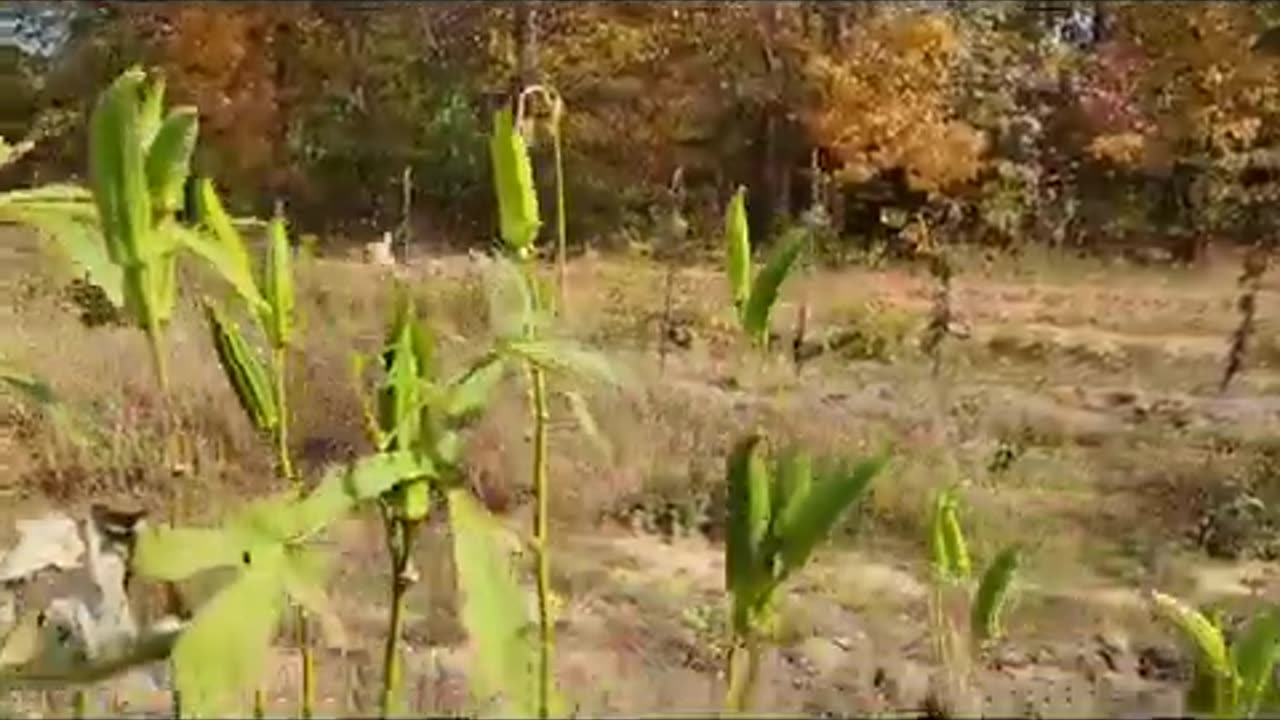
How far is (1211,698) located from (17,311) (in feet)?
19.4

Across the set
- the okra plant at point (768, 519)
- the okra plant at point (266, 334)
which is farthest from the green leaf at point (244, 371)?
the okra plant at point (768, 519)

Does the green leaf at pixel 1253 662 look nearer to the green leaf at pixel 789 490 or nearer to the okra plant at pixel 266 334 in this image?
the green leaf at pixel 789 490

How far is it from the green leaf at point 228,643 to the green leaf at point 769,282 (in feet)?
1.04

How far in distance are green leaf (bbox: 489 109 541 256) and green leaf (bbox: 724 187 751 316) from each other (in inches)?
9.9

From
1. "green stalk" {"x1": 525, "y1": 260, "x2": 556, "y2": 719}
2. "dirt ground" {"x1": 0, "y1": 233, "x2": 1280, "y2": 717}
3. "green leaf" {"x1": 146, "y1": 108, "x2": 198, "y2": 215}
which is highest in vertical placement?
"green leaf" {"x1": 146, "y1": 108, "x2": 198, "y2": 215}

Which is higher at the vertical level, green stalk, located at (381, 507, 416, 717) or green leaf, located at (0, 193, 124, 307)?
green leaf, located at (0, 193, 124, 307)

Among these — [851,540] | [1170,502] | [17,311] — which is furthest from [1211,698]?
[17,311]

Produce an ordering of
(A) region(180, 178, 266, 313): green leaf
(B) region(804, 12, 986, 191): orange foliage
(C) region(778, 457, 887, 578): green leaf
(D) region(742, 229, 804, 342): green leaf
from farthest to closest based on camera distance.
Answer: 1. (B) region(804, 12, 986, 191): orange foliage
2. (D) region(742, 229, 804, 342): green leaf
3. (A) region(180, 178, 266, 313): green leaf
4. (C) region(778, 457, 887, 578): green leaf

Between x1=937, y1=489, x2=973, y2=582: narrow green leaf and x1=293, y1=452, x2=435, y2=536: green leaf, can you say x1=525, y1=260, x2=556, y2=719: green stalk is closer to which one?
x1=293, y1=452, x2=435, y2=536: green leaf

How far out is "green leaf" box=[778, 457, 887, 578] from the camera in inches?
23.1

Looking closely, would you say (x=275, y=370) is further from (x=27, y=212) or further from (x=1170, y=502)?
(x=1170, y=502)

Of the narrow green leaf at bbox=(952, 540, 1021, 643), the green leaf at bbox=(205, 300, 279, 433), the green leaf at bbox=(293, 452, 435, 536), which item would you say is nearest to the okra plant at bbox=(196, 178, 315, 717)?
the green leaf at bbox=(205, 300, 279, 433)

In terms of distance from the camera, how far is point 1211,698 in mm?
766

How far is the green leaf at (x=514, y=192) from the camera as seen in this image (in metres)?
0.73
